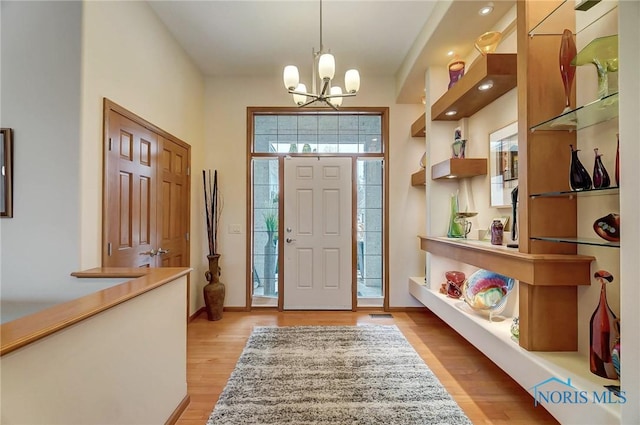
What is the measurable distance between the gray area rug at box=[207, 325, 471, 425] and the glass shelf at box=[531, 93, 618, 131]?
1747mm

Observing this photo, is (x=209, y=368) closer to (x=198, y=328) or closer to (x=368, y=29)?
(x=198, y=328)

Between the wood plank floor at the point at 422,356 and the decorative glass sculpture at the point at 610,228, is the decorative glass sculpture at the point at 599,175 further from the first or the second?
the wood plank floor at the point at 422,356

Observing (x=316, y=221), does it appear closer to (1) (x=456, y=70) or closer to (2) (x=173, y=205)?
(2) (x=173, y=205)

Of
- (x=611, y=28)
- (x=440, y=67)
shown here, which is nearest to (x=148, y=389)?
(x=611, y=28)

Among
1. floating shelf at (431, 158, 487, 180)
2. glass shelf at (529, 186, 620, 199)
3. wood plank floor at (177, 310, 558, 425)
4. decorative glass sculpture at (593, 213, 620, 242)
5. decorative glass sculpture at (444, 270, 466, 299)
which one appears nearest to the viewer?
decorative glass sculpture at (593, 213, 620, 242)

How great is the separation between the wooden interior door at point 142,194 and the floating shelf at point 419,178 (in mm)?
2660

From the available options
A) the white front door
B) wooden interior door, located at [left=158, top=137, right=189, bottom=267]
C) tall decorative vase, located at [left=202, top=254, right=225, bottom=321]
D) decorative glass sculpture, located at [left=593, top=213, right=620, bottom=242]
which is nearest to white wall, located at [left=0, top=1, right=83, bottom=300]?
wooden interior door, located at [left=158, top=137, right=189, bottom=267]

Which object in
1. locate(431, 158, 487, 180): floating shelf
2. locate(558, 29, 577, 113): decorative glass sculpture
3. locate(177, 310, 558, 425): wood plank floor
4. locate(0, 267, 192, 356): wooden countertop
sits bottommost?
locate(177, 310, 558, 425): wood plank floor

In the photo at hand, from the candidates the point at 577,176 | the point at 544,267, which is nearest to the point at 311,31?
the point at 577,176

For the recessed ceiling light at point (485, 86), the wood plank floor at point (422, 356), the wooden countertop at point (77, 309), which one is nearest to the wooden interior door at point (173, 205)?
the wood plank floor at point (422, 356)

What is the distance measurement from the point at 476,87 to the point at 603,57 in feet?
2.79

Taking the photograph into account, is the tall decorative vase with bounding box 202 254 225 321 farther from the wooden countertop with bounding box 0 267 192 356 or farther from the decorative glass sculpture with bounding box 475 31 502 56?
the decorative glass sculpture with bounding box 475 31 502 56

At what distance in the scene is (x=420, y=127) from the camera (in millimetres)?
3320

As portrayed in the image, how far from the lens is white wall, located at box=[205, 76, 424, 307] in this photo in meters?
3.61
